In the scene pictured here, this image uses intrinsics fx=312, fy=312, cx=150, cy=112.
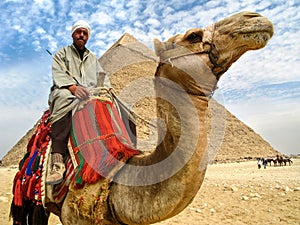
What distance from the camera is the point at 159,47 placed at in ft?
5.03

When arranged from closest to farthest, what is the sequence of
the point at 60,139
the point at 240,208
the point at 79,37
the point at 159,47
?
the point at 159,47 → the point at 60,139 → the point at 79,37 → the point at 240,208

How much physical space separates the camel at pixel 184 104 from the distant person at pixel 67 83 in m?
0.68

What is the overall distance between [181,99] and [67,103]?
3.05ft

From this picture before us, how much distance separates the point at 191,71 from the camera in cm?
140

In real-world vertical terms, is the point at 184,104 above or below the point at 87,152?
above

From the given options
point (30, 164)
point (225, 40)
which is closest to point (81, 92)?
point (30, 164)

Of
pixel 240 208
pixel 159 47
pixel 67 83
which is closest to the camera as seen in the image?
pixel 159 47

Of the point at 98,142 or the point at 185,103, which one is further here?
the point at 98,142

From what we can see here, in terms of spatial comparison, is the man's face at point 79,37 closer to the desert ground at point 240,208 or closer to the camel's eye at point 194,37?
the camel's eye at point 194,37

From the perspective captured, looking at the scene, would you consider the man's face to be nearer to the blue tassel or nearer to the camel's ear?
the blue tassel

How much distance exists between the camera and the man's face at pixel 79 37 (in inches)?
95.0

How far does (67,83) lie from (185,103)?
1.05 metres

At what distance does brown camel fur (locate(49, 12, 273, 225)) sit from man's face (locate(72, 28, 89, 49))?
107 centimetres

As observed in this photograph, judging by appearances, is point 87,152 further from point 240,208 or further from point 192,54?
point 240,208
